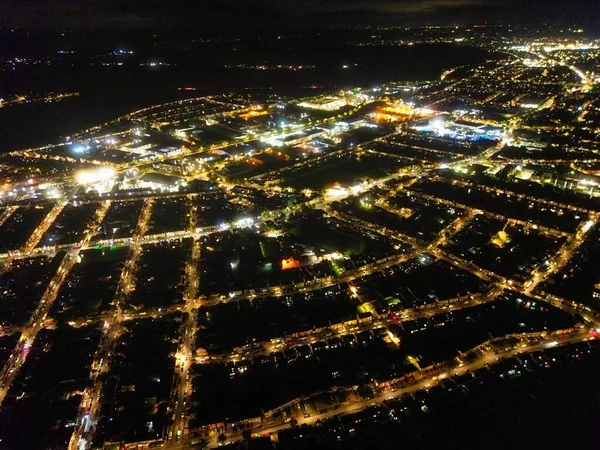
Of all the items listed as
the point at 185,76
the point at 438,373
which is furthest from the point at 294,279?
the point at 185,76

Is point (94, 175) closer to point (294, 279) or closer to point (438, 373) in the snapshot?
point (294, 279)

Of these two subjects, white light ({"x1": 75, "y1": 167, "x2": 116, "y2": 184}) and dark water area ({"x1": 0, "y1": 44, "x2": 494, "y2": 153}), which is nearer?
white light ({"x1": 75, "y1": 167, "x2": 116, "y2": 184})

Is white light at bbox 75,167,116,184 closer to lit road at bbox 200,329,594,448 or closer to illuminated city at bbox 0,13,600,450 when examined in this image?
illuminated city at bbox 0,13,600,450

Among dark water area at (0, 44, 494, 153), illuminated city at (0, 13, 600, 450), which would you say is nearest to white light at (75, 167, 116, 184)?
illuminated city at (0, 13, 600, 450)

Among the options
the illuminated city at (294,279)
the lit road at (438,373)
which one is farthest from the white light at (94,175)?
the lit road at (438,373)

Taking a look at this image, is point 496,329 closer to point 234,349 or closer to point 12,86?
point 234,349

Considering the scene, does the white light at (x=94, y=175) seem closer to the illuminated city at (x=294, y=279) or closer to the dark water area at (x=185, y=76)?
the illuminated city at (x=294, y=279)

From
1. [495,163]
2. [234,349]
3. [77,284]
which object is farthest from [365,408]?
[495,163]
